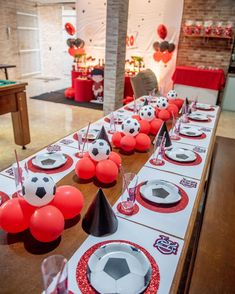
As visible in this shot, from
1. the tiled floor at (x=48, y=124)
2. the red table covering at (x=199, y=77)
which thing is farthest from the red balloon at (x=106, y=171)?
the red table covering at (x=199, y=77)

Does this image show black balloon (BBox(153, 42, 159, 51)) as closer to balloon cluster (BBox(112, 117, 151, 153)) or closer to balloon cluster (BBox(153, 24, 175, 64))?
balloon cluster (BBox(153, 24, 175, 64))

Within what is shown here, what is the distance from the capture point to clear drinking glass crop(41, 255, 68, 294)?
0.67 metres

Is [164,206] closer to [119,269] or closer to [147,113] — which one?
[119,269]

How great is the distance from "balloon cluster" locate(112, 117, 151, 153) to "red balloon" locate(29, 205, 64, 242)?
33.7 inches

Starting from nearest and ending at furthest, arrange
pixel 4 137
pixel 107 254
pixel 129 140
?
pixel 107 254, pixel 129 140, pixel 4 137

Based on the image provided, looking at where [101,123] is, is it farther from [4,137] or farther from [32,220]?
[4,137]

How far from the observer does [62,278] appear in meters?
0.67

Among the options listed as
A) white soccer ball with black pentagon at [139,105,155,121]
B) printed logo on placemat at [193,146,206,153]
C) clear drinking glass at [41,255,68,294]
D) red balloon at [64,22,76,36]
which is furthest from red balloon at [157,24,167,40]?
clear drinking glass at [41,255,68,294]

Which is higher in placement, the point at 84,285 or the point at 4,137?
the point at 84,285

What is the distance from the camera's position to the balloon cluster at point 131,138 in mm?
1685

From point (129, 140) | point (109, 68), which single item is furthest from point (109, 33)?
point (129, 140)

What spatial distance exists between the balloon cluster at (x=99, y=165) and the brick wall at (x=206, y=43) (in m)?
5.56

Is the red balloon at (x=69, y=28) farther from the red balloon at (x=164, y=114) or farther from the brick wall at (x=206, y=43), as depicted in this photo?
the red balloon at (x=164, y=114)

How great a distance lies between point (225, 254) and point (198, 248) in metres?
0.13
